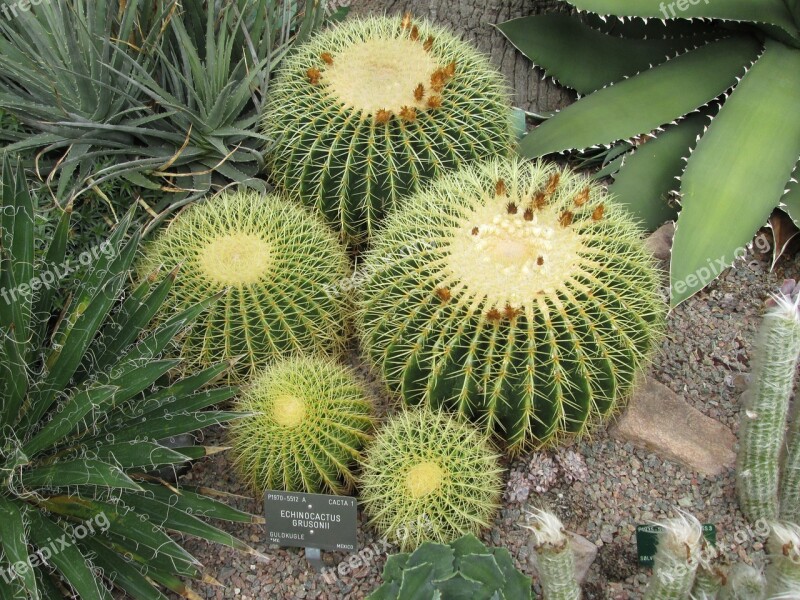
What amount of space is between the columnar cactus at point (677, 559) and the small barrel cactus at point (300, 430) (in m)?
1.09

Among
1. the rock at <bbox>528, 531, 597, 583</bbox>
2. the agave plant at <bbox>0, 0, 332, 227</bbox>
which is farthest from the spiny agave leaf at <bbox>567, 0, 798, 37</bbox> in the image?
the rock at <bbox>528, 531, 597, 583</bbox>

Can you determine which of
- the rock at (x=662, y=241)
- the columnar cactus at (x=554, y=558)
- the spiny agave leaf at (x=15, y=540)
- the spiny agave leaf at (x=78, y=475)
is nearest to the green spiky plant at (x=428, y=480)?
the columnar cactus at (x=554, y=558)

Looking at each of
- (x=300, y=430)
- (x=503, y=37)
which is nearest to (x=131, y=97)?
(x=300, y=430)

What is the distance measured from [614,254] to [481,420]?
28.6 inches

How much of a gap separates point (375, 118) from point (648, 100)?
1.51 meters

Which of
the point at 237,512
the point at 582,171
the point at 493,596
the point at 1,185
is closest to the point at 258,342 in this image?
the point at 237,512

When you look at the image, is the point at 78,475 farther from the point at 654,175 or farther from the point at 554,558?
the point at 654,175

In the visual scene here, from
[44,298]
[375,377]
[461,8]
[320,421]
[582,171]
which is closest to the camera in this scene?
[320,421]

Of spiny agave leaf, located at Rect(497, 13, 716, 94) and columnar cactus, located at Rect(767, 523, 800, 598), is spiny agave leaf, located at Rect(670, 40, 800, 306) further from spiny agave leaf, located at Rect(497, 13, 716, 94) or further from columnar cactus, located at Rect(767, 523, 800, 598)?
columnar cactus, located at Rect(767, 523, 800, 598)

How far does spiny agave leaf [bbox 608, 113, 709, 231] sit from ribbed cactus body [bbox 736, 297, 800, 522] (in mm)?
1157

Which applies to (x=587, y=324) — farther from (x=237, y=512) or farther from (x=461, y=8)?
(x=461, y=8)

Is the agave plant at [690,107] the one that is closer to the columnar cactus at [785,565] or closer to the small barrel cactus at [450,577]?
the columnar cactus at [785,565]

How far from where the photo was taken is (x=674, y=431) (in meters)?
3.01

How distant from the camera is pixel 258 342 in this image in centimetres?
291
